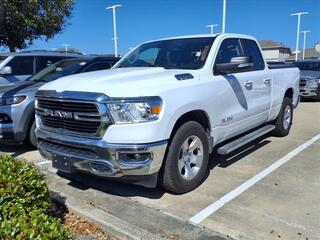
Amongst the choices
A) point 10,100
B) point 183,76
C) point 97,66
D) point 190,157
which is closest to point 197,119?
point 190,157

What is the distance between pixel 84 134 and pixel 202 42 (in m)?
2.26

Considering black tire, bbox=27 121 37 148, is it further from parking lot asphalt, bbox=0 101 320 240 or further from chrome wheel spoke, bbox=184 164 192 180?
chrome wheel spoke, bbox=184 164 192 180

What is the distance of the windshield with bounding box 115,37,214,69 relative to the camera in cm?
502

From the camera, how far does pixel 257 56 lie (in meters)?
6.37

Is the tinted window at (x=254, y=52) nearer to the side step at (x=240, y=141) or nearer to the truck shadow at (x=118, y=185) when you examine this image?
the side step at (x=240, y=141)

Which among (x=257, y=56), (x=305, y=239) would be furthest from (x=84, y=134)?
(x=257, y=56)

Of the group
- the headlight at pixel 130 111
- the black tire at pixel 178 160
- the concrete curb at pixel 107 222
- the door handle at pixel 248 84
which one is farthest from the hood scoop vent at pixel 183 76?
the concrete curb at pixel 107 222

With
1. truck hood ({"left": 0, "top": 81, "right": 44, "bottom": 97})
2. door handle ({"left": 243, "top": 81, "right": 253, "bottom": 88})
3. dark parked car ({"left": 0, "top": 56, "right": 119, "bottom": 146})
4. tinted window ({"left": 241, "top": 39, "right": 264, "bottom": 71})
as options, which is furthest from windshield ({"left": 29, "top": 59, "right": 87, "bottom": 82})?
door handle ({"left": 243, "top": 81, "right": 253, "bottom": 88})

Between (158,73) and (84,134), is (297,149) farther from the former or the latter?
(84,134)

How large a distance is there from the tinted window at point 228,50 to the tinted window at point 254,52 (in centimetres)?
25

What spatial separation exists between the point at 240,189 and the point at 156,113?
162 cm

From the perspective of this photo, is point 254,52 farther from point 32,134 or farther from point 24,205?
point 24,205

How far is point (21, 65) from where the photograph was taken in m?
9.48

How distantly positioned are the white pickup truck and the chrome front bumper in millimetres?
10
